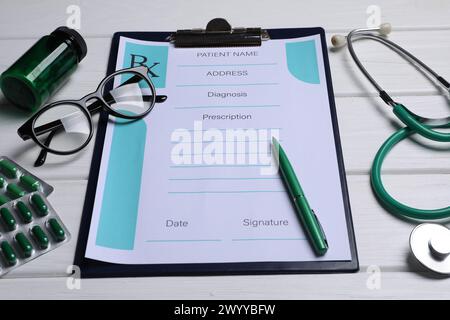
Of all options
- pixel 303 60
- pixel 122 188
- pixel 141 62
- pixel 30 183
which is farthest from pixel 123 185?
pixel 303 60

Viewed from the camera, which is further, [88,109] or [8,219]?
[88,109]

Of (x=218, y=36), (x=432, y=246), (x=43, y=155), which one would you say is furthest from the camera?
(x=218, y=36)

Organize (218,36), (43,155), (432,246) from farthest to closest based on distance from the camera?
1. (218,36)
2. (43,155)
3. (432,246)

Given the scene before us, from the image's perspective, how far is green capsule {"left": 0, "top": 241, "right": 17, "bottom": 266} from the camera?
523mm

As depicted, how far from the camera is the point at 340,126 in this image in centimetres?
64

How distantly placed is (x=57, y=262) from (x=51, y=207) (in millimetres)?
71

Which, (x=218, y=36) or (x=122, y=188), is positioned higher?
(x=218, y=36)

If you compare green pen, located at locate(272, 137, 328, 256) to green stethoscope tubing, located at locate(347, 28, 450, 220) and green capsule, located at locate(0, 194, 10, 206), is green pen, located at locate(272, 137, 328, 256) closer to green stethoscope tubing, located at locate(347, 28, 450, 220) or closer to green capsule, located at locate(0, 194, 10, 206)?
green stethoscope tubing, located at locate(347, 28, 450, 220)

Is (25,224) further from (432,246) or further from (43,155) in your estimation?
(432,246)

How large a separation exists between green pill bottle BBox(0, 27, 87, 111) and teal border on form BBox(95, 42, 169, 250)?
11 centimetres

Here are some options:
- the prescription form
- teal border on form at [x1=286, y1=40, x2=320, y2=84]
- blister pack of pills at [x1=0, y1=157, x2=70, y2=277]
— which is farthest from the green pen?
blister pack of pills at [x1=0, y1=157, x2=70, y2=277]

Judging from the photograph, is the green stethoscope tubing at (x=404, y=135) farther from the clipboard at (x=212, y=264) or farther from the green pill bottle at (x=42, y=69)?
the green pill bottle at (x=42, y=69)

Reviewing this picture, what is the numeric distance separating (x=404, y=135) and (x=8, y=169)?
506mm
